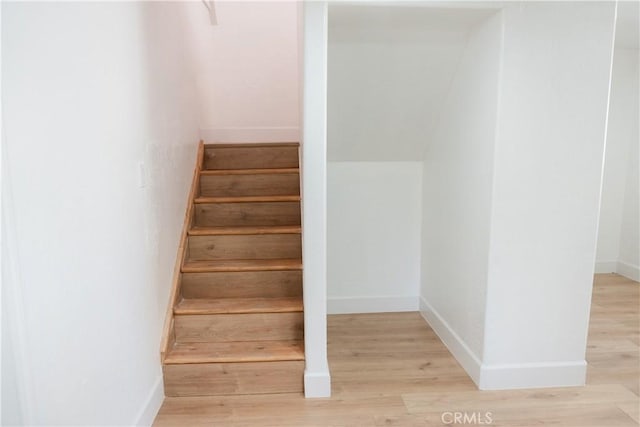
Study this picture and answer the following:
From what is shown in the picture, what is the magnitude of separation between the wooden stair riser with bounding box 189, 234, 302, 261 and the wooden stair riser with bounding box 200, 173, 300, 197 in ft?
1.73

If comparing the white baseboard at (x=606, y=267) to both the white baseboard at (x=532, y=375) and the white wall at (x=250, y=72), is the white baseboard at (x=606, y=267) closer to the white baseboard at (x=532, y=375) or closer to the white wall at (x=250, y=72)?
the white baseboard at (x=532, y=375)

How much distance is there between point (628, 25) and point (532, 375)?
2531 mm

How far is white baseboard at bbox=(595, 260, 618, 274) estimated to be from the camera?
403cm

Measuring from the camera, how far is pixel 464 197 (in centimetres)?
236

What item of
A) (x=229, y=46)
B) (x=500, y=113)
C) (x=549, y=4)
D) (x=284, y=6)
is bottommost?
(x=500, y=113)

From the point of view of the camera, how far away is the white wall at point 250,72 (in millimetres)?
3732

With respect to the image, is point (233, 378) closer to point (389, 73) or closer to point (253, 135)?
point (389, 73)

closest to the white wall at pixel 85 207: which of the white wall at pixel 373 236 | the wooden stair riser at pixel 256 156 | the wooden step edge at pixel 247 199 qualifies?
the wooden step edge at pixel 247 199

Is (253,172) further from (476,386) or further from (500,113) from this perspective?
(476,386)

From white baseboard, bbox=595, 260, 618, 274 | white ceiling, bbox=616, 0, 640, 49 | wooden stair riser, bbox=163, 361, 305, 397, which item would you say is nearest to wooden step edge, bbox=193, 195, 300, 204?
wooden stair riser, bbox=163, 361, 305, 397

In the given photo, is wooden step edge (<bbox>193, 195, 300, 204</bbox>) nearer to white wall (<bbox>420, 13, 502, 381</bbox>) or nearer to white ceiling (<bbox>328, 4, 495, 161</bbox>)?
white ceiling (<bbox>328, 4, 495, 161</bbox>)

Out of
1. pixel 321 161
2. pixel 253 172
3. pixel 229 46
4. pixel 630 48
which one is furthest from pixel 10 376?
pixel 630 48

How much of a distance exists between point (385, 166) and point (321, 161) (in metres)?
1.23

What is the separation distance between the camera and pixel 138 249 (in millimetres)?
1822
